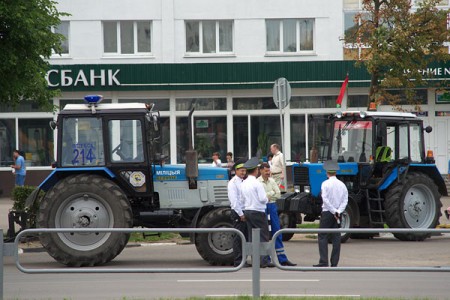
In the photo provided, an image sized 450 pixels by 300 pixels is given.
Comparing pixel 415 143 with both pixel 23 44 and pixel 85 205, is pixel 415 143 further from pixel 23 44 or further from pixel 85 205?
pixel 23 44

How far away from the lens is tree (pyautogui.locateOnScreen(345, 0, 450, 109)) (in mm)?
26922

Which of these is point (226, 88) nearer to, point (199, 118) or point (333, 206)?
point (199, 118)

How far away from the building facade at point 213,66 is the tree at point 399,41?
6.43 metres

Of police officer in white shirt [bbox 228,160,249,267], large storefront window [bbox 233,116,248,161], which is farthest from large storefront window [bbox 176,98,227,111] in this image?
police officer in white shirt [bbox 228,160,249,267]

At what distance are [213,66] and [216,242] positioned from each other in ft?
71.3

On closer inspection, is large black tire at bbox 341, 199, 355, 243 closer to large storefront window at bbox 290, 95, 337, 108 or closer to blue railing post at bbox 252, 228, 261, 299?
blue railing post at bbox 252, 228, 261, 299

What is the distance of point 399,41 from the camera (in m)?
27.0

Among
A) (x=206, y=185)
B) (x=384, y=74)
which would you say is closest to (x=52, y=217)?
(x=206, y=185)

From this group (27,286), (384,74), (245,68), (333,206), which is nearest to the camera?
(27,286)

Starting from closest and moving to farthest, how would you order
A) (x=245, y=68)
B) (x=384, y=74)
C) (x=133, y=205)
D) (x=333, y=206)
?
(x=333, y=206) → (x=133, y=205) → (x=384, y=74) → (x=245, y=68)

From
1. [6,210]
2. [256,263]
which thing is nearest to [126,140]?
[256,263]

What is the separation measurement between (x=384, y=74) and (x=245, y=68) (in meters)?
7.36

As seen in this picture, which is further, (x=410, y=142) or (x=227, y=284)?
(x=410, y=142)

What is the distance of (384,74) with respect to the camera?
2888 cm
